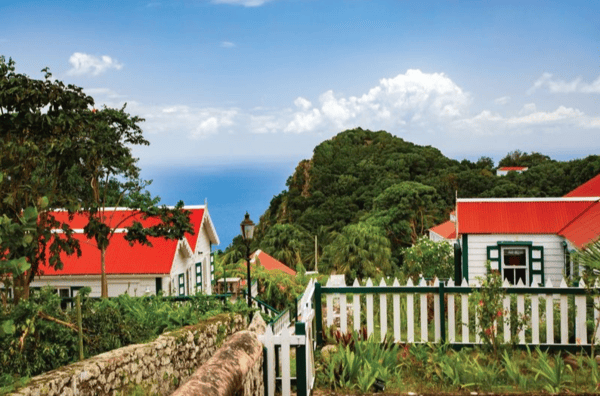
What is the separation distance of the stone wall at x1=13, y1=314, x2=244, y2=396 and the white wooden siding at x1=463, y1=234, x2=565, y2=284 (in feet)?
37.1

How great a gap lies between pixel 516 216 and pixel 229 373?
16.0 m

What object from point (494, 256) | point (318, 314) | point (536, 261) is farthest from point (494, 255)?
point (318, 314)

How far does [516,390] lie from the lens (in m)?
7.25

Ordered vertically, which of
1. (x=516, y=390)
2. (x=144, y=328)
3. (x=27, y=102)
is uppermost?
(x=27, y=102)

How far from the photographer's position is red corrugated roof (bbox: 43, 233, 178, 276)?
21188 mm

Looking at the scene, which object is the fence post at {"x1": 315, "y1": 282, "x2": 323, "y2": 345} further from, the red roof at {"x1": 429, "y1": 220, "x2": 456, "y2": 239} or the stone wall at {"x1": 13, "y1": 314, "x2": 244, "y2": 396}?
the red roof at {"x1": 429, "y1": 220, "x2": 456, "y2": 239}

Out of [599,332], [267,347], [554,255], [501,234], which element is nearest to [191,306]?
[267,347]

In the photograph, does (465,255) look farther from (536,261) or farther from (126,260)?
(126,260)

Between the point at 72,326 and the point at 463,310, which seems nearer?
the point at 72,326

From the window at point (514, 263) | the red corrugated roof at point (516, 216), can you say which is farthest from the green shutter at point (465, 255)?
the window at point (514, 263)

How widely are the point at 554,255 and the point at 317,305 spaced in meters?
11.5

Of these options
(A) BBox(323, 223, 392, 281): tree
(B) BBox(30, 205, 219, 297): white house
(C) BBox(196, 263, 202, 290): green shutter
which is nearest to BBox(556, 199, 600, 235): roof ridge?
(B) BBox(30, 205, 219, 297): white house

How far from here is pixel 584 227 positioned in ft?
53.0

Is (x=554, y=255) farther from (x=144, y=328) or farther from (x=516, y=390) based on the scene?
(x=144, y=328)
